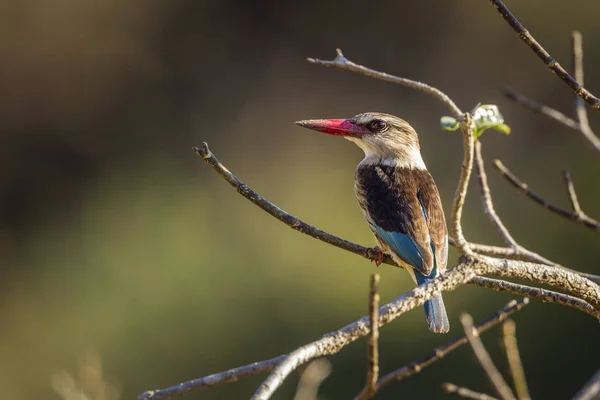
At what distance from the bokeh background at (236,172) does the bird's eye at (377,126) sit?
2.61m

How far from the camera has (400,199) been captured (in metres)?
3.16

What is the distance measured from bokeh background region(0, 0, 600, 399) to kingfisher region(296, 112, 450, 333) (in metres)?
2.57

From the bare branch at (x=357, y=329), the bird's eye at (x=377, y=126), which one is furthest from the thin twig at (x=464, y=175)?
the bird's eye at (x=377, y=126)

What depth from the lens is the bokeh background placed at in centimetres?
666

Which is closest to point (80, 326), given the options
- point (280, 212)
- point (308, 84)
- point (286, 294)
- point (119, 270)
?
point (119, 270)

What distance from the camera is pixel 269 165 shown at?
10219 mm

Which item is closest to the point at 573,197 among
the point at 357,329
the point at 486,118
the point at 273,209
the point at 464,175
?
the point at 486,118

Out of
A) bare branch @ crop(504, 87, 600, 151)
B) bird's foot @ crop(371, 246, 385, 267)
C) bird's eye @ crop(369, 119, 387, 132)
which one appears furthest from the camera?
bird's eye @ crop(369, 119, 387, 132)

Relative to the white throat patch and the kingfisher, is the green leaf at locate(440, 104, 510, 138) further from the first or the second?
the white throat patch

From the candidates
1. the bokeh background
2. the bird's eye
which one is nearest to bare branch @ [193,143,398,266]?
the bird's eye

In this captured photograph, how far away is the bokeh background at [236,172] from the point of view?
666 centimetres

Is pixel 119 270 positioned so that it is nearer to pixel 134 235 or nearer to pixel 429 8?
pixel 134 235

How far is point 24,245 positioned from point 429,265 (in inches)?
315

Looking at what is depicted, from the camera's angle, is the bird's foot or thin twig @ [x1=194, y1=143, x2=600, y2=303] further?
the bird's foot
